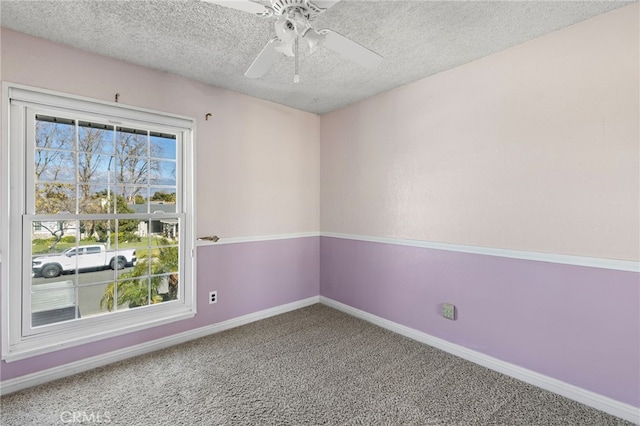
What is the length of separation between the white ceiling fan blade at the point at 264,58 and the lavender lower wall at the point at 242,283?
1798 millimetres

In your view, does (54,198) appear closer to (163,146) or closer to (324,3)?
(163,146)

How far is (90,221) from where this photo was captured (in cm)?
237

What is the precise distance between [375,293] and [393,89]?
2.14m

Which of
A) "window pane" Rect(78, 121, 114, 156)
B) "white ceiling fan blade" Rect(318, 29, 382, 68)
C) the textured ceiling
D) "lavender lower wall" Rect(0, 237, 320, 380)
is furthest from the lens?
"lavender lower wall" Rect(0, 237, 320, 380)

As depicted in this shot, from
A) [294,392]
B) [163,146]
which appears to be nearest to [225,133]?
[163,146]

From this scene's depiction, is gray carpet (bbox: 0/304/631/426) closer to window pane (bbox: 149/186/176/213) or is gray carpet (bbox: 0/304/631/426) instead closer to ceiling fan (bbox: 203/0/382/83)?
window pane (bbox: 149/186/176/213)

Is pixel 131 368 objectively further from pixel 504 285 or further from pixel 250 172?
pixel 504 285

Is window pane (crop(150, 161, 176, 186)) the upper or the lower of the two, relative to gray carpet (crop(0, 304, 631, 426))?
upper

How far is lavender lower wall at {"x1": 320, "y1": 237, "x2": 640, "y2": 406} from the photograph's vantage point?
180 cm

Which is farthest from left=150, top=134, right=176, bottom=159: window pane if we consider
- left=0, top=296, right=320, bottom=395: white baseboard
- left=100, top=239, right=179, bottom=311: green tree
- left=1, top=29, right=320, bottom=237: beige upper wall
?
left=0, top=296, right=320, bottom=395: white baseboard

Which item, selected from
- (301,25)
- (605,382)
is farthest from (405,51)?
(605,382)

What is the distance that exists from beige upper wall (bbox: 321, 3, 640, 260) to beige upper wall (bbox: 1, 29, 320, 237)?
93 cm

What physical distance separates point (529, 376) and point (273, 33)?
3.03m

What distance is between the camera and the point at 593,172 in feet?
6.15
